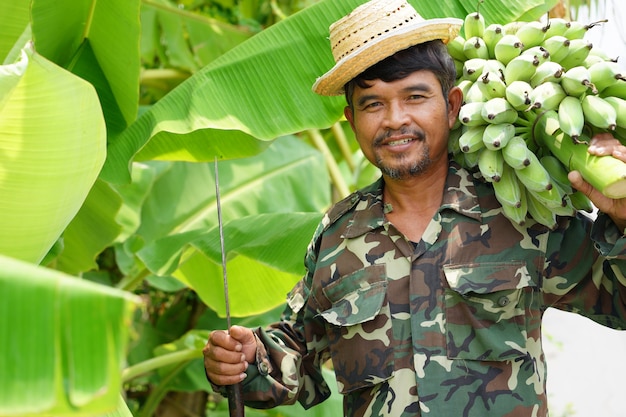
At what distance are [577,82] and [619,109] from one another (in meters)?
0.09

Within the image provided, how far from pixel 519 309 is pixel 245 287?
53.4 inches

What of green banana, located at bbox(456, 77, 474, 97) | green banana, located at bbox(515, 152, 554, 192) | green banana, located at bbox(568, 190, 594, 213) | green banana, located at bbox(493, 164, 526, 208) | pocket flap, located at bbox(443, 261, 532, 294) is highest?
green banana, located at bbox(456, 77, 474, 97)

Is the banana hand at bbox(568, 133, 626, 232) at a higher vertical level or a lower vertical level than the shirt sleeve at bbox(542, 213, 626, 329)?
higher

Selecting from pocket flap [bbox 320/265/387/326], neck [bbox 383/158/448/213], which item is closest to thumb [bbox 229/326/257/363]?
pocket flap [bbox 320/265/387/326]

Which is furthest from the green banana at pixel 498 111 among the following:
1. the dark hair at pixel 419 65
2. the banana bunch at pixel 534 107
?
the dark hair at pixel 419 65

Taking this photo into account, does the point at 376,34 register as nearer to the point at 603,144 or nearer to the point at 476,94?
the point at 476,94

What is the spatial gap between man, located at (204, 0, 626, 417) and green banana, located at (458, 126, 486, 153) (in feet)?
0.38

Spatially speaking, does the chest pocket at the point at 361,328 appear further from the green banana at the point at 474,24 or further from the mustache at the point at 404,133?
the green banana at the point at 474,24

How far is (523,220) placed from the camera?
1936mm

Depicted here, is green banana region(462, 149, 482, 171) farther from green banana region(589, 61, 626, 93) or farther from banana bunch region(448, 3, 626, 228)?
green banana region(589, 61, 626, 93)

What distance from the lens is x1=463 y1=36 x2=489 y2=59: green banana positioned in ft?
6.61

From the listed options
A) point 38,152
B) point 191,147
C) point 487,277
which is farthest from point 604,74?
point 191,147

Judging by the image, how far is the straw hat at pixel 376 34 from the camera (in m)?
2.00

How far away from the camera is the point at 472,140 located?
1.90 metres
